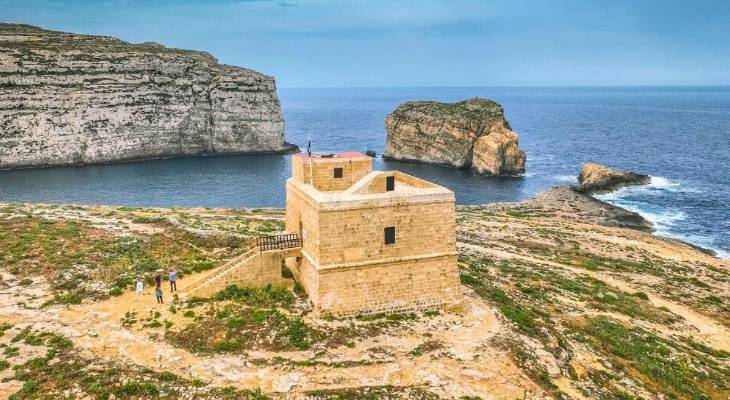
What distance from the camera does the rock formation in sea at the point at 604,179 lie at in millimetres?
77875

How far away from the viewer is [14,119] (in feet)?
283

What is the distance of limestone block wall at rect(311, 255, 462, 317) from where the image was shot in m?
23.2

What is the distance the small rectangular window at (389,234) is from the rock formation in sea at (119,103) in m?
87.5

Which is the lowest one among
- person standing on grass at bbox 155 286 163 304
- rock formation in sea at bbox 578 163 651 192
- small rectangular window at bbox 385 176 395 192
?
rock formation in sea at bbox 578 163 651 192

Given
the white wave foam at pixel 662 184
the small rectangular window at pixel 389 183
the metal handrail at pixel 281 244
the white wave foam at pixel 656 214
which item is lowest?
the white wave foam at pixel 656 214

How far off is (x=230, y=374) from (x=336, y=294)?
655 centimetres

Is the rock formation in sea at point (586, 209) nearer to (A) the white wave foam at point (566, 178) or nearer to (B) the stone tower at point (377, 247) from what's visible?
(A) the white wave foam at point (566, 178)

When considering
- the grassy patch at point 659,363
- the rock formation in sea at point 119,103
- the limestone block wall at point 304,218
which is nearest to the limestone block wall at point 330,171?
the limestone block wall at point 304,218

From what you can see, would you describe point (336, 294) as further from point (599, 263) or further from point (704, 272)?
point (704, 272)

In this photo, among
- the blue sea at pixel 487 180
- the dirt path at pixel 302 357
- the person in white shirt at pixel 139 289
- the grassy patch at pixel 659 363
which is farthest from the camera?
the blue sea at pixel 487 180

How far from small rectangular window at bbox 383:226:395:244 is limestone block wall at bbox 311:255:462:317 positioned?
A: 1085mm

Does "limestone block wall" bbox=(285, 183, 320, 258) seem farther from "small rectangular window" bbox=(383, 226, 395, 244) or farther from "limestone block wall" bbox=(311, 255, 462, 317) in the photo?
"small rectangular window" bbox=(383, 226, 395, 244)

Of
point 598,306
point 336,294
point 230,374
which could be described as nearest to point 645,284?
point 598,306

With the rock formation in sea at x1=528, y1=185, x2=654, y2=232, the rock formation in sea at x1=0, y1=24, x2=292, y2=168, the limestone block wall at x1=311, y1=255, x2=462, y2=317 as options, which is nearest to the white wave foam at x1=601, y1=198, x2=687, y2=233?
the rock formation in sea at x1=528, y1=185, x2=654, y2=232
